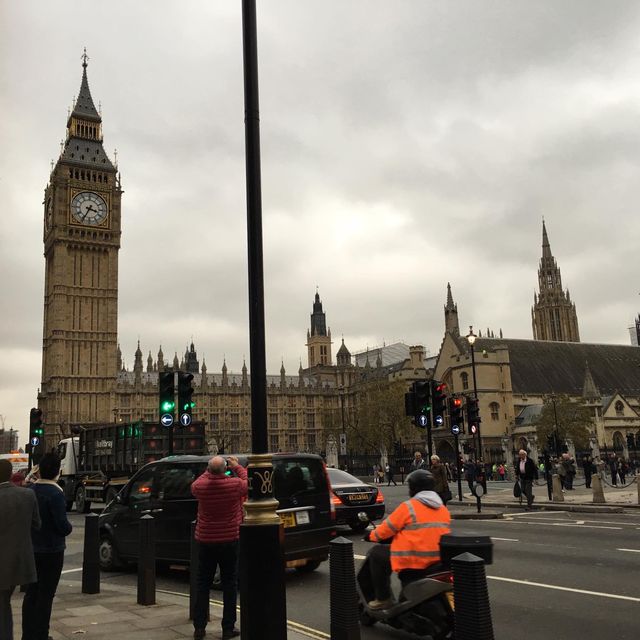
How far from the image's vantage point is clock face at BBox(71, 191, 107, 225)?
316 feet

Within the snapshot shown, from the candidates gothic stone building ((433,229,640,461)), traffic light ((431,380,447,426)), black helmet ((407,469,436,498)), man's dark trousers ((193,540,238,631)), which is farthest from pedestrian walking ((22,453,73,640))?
gothic stone building ((433,229,640,461))

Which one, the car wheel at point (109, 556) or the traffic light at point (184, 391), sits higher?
the traffic light at point (184, 391)

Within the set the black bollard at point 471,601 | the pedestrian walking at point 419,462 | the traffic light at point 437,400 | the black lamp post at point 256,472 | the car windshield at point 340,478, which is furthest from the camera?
the pedestrian walking at point 419,462

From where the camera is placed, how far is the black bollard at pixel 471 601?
14.1 ft

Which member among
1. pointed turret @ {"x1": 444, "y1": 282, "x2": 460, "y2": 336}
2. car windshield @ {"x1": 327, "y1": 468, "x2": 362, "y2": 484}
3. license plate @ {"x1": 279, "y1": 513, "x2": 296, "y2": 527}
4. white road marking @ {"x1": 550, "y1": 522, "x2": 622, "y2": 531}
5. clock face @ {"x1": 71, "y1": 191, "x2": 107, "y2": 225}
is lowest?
white road marking @ {"x1": 550, "y1": 522, "x2": 622, "y2": 531}

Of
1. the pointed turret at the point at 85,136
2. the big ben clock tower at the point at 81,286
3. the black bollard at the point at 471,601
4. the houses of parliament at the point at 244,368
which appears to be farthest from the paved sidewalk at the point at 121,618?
the pointed turret at the point at 85,136

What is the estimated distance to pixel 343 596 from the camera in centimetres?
605

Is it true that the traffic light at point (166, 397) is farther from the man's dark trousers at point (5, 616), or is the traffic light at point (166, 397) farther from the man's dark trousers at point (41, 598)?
the man's dark trousers at point (5, 616)

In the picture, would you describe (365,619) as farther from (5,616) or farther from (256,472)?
(5,616)

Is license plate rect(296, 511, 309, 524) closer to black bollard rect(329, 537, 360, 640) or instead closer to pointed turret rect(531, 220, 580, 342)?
black bollard rect(329, 537, 360, 640)

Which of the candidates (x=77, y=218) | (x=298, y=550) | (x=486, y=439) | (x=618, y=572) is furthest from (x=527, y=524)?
(x=77, y=218)

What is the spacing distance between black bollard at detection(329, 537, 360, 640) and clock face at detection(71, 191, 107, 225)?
98.0 meters

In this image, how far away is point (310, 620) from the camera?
782cm

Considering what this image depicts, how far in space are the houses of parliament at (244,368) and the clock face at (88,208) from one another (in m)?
0.15
